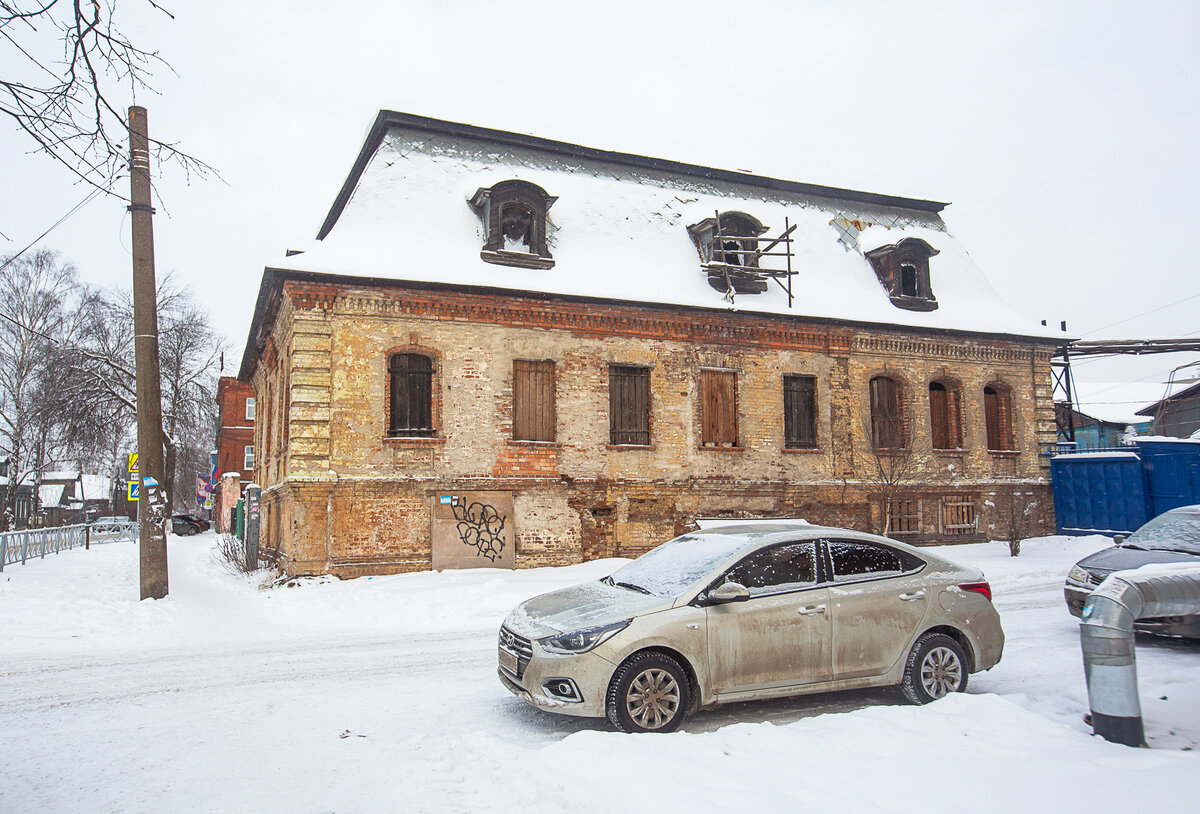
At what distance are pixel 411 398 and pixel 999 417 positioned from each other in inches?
641

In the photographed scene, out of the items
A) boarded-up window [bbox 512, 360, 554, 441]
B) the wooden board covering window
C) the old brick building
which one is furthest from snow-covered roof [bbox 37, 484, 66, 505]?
the wooden board covering window

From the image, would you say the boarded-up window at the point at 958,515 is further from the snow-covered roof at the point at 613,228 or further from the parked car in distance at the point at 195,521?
the parked car in distance at the point at 195,521

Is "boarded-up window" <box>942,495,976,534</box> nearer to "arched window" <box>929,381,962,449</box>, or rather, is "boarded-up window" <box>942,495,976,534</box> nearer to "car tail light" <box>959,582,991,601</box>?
"arched window" <box>929,381,962,449</box>

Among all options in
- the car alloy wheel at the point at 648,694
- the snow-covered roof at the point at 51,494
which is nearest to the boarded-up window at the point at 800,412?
the car alloy wheel at the point at 648,694

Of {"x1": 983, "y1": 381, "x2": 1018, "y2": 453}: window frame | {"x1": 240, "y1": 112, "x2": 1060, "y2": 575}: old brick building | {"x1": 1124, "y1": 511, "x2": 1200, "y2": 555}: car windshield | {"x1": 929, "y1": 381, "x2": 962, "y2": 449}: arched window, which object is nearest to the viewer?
{"x1": 1124, "y1": 511, "x2": 1200, "y2": 555}: car windshield

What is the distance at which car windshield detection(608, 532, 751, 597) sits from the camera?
6.57m

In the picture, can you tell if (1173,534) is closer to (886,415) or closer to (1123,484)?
(886,415)

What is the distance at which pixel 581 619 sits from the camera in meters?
6.14

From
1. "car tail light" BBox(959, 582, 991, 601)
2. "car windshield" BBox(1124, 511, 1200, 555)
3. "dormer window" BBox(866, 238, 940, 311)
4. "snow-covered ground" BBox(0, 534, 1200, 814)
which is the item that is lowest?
"snow-covered ground" BBox(0, 534, 1200, 814)

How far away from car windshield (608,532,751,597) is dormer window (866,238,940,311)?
53.8ft

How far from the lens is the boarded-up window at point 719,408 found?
61.6 feet

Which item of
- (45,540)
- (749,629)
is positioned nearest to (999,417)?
(749,629)

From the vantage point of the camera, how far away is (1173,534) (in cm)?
1000

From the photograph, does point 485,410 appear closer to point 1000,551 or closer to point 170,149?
point 170,149
